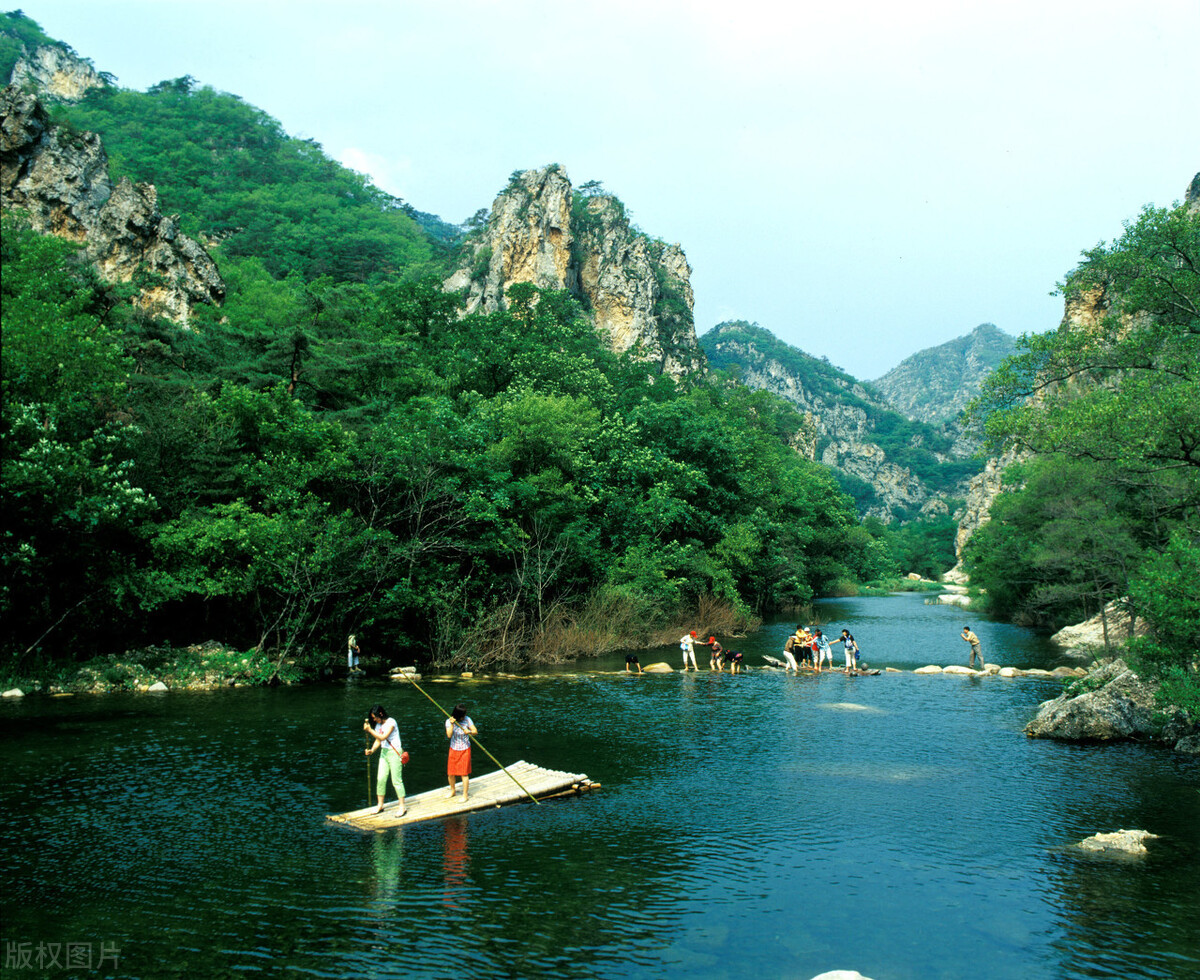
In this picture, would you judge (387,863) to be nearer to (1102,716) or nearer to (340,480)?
(1102,716)

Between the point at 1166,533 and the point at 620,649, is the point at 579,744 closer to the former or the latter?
the point at 620,649

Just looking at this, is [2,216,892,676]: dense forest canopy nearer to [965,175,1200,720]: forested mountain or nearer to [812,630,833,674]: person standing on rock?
[812,630,833,674]: person standing on rock

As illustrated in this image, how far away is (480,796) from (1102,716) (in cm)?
1517

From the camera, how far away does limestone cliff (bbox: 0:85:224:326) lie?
4094cm

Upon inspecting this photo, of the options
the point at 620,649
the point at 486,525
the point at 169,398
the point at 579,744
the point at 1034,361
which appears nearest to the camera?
the point at 579,744

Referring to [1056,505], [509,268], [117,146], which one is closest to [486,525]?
[1056,505]

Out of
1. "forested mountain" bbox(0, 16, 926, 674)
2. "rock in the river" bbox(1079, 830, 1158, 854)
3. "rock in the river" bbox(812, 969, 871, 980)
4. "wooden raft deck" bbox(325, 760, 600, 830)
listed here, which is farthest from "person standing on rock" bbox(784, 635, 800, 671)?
"rock in the river" bbox(812, 969, 871, 980)

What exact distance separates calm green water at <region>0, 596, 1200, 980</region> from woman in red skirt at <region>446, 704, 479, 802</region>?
42.6 inches

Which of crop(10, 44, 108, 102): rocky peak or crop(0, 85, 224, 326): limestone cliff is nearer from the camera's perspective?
crop(0, 85, 224, 326): limestone cliff

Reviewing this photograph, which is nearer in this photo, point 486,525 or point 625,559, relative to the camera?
point 486,525

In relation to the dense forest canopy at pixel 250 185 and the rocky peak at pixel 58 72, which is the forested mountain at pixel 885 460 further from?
the rocky peak at pixel 58 72

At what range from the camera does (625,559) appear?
39562 mm

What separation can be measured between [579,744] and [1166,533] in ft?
98.2

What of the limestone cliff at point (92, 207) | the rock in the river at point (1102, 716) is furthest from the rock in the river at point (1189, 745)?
the limestone cliff at point (92, 207)
